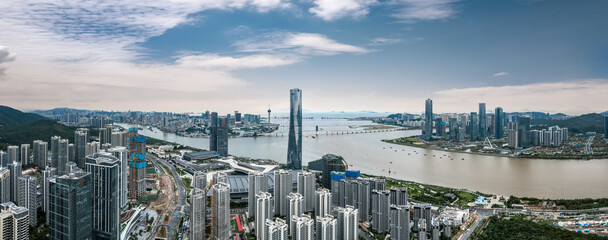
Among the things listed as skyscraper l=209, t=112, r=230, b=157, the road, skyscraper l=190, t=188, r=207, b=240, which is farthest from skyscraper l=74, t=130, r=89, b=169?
skyscraper l=190, t=188, r=207, b=240

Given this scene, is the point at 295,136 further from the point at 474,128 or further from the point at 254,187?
the point at 474,128

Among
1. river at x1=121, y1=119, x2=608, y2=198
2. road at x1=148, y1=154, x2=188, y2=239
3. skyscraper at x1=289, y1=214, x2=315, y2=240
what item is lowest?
road at x1=148, y1=154, x2=188, y2=239

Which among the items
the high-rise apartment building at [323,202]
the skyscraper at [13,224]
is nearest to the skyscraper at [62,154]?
the skyscraper at [13,224]

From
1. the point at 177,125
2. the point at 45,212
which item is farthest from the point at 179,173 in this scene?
the point at 177,125

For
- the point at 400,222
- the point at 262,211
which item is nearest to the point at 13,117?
the point at 262,211

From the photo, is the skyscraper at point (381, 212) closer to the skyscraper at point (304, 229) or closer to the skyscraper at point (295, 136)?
the skyscraper at point (304, 229)

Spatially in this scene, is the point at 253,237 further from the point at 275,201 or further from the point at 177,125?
the point at 177,125

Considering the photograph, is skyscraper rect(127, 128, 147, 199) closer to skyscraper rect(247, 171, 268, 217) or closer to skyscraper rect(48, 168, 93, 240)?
skyscraper rect(247, 171, 268, 217)
